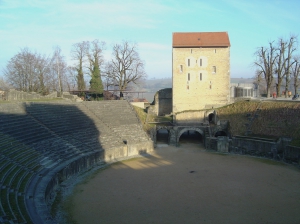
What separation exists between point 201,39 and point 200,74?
392 cm

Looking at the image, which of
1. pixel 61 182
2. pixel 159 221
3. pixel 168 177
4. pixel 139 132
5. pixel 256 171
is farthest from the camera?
pixel 139 132

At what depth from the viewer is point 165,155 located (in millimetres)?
22438

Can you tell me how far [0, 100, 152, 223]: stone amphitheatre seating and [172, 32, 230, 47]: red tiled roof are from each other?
9337mm

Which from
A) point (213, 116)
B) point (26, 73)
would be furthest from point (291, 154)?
point (26, 73)

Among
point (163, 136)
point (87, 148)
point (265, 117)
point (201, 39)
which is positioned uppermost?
point (201, 39)

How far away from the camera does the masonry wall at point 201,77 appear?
101 feet

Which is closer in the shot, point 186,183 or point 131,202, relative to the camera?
point 131,202

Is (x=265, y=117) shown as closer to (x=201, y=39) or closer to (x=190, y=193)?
(x=201, y=39)

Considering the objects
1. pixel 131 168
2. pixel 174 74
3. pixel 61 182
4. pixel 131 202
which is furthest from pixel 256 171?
pixel 174 74

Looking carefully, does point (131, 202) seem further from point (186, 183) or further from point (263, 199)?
point (263, 199)

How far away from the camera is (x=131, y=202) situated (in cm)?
1319

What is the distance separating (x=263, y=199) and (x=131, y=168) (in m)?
8.45

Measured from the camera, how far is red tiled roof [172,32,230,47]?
30672 mm

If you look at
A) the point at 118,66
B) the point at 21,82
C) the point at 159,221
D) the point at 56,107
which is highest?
the point at 118,66
